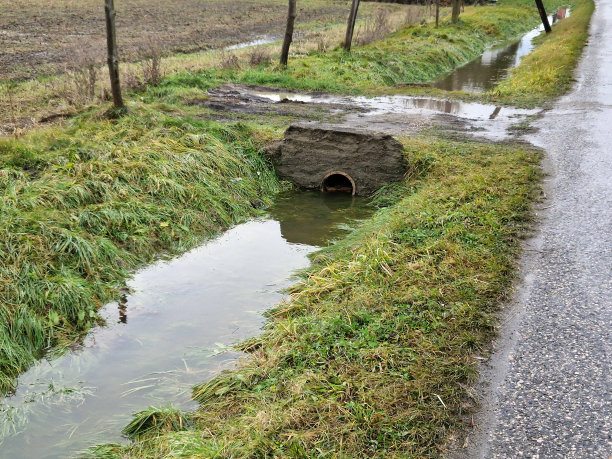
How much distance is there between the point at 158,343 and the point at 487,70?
2156 cm

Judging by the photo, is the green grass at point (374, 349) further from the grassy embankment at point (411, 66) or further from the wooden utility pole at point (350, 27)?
the wooden utility pole at point (350, 27)

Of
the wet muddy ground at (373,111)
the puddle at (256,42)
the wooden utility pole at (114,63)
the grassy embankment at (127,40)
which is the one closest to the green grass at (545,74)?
the wet muddy ground at (373,111)

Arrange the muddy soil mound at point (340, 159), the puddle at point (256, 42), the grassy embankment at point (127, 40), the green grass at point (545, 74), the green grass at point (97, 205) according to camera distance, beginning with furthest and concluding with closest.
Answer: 1. the puddle at point (256, 42)
2. the green grass at point (545, 74)
3. the grassy embankment at point (127, 40)
4. the muddy soil mound at point (340, 159)
5. the green grass at point (97, 205)

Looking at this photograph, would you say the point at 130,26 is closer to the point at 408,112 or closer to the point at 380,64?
the point at 380,64

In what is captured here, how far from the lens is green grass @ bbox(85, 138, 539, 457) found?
4.28m

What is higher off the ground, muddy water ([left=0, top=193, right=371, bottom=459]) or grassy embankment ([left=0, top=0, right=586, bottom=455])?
grassy embankment ([left=0, top=0, right=586, bottom=455])

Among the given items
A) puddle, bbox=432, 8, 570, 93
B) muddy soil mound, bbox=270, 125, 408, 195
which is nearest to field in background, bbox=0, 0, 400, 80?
muddy soil mound, bbox=270, 125, 408, 195

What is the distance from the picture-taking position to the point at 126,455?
446cm

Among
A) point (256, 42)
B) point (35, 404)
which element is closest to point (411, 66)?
point (256, 42)

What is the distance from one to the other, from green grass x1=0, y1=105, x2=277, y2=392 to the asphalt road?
4.30 meters

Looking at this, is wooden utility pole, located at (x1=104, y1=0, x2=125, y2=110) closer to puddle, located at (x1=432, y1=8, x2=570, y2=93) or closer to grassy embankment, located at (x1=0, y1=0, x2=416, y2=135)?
grassy embankment, located at (x1=0, y1=0, x2=416, y2=135)

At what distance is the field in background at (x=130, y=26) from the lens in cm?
2112

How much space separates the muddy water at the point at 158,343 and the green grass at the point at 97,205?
0.96ft

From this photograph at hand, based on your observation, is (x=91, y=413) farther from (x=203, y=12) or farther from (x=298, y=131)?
(x=203, y=12)
